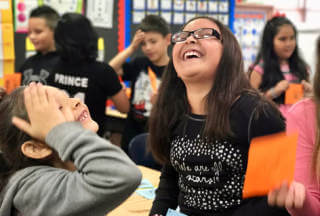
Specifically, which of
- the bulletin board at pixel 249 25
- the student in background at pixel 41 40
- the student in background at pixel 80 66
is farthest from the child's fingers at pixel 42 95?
the bulletin board at pixel 249 25

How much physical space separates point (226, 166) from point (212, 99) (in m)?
0.27

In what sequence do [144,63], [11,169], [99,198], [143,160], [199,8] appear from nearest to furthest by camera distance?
[99,198] → [11,169] → [143,160] → [144,63] → [199,8]

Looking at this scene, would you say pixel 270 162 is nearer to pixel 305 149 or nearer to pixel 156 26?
pixel 305 149

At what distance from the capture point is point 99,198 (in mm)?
944

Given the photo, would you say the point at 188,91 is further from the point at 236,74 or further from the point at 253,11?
the point at 253,11

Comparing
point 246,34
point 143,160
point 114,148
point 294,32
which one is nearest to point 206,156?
point 114,148

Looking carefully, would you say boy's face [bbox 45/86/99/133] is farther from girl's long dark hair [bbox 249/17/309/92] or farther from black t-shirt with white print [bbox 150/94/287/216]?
girl's long dark hair [bbox 249/17/309/92]

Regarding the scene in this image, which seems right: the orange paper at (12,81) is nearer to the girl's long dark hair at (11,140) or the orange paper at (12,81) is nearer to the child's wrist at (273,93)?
the child's wrist at (273,93)

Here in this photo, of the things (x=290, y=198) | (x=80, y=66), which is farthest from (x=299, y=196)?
(x=80, y=66)

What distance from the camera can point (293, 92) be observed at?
121 inches

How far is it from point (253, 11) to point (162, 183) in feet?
17.1

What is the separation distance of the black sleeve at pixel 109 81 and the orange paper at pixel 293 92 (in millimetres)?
1285

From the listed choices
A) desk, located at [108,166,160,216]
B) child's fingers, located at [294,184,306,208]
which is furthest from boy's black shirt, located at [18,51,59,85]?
child's fingers, located at [294,184,306,208]

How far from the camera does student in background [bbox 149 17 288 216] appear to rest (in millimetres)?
1543
